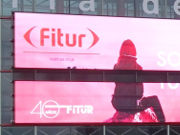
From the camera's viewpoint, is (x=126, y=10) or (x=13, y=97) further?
(x=126, y=10)

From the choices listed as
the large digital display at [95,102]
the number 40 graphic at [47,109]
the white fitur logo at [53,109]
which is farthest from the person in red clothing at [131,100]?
the number 40 graphic at [47,109]

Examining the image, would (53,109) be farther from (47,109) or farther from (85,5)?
(85,5)

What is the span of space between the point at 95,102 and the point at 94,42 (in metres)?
2.56

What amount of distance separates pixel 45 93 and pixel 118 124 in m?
3.36

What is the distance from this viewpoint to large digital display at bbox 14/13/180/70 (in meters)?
24.2

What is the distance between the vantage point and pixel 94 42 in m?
24.7

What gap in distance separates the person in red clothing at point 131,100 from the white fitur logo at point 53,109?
141 cm

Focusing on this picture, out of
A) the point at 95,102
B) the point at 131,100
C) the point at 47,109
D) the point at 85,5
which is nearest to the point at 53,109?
the point at 47,109

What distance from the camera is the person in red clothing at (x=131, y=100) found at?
24469 millimetres

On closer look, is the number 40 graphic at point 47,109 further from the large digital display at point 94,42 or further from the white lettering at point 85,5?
the white lettering at point 85,5

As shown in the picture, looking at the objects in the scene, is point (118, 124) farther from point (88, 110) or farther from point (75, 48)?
point (75, 48)

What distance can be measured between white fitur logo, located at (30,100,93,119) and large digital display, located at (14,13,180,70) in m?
1.59

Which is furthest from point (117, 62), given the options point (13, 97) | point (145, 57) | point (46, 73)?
point (13, 97)

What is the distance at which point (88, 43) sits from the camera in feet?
81.0
